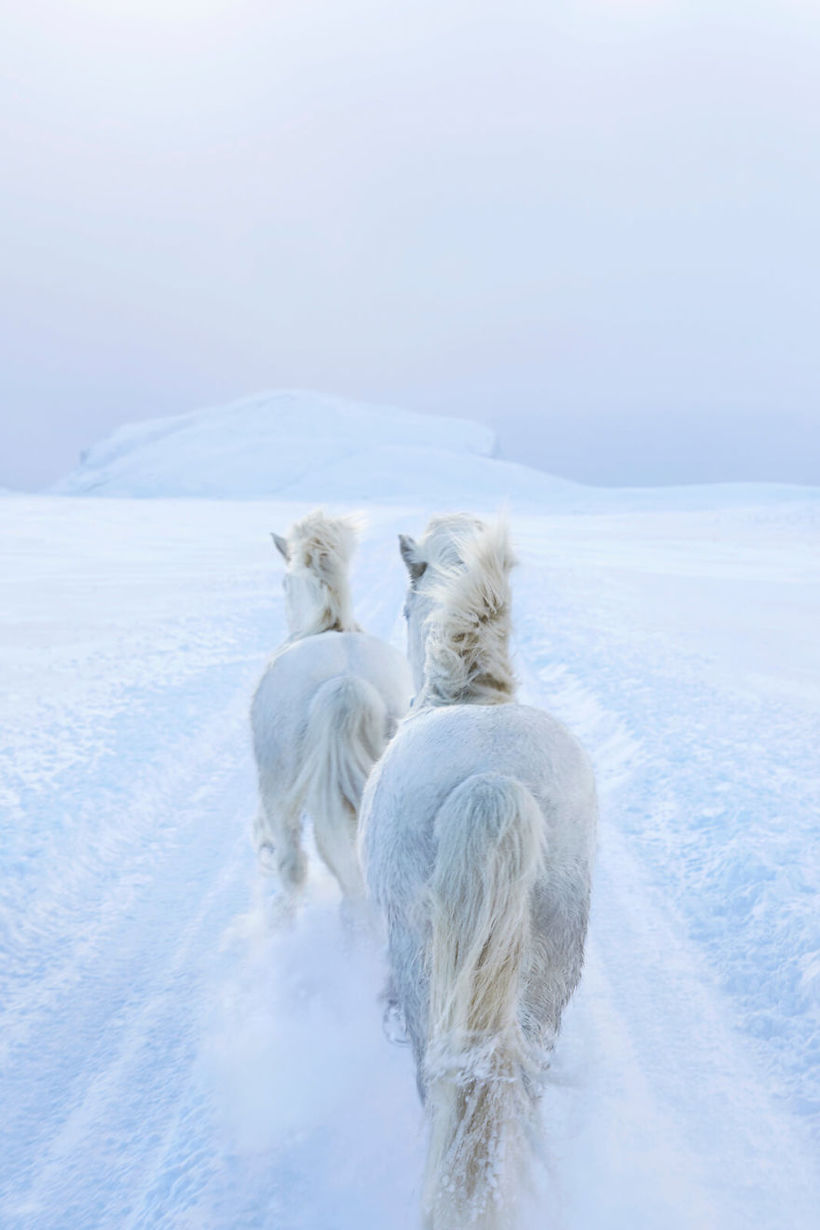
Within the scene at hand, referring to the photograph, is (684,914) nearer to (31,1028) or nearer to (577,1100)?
(577,1100)

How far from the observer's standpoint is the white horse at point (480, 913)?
1.60 m

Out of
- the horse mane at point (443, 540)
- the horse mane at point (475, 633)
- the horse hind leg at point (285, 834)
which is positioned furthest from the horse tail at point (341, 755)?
the horse mane at point (475, 633)

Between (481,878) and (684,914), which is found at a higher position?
(481,878)

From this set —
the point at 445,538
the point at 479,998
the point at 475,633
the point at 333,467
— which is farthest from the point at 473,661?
the point at 333,467

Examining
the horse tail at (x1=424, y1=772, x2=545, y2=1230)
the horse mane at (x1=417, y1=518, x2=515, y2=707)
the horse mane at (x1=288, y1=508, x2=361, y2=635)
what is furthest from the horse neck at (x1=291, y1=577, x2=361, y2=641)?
the horse tail at (x1=424, y1=772, x2=545, y2=1230)

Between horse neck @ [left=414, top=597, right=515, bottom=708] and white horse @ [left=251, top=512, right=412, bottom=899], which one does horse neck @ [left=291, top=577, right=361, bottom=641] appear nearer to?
white horse @ [left=251, top=512, right=412, bottom=899]

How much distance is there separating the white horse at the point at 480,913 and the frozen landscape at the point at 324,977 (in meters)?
0.25

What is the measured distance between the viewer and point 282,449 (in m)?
92.6

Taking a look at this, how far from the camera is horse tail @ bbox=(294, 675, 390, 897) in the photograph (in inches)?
113

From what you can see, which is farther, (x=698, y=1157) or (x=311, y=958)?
(x=311, y=958)


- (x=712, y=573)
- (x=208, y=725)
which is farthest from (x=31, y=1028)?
(x=712, y=573)

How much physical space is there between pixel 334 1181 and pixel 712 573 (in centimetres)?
1457

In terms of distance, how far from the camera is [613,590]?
1283 cm

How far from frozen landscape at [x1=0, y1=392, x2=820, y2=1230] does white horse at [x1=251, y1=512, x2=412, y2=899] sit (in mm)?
430
